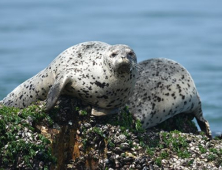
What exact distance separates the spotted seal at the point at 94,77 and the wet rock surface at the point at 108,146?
0.14 m

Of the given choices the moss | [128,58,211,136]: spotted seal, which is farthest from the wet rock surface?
[128,58,211,136]: spotted seal

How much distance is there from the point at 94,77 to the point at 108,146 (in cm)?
90

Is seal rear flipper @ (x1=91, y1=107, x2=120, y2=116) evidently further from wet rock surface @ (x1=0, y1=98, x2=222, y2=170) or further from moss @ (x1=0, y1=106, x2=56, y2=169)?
moss @ (x1=0, y1=106, x2=56, y2=169)

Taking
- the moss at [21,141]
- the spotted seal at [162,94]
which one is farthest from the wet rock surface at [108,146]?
the spotted seal at [162,94]

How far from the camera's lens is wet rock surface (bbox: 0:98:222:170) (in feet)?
28.8

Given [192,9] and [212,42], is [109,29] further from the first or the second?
[192,9]

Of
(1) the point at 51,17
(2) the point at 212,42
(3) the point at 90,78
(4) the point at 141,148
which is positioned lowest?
(4) the point at 141,148

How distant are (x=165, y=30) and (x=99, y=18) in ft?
10.9

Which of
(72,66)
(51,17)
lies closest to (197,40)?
(51,17)

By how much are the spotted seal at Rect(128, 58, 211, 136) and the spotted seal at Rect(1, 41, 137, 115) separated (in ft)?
4.33

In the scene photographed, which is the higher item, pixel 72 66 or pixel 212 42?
pixel 212 42

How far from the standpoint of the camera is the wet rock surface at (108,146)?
345 inches

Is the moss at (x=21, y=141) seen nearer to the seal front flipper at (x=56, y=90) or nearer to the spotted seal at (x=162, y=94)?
the seal front flipper at (x=56, y=90)

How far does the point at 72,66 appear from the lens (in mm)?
9594
